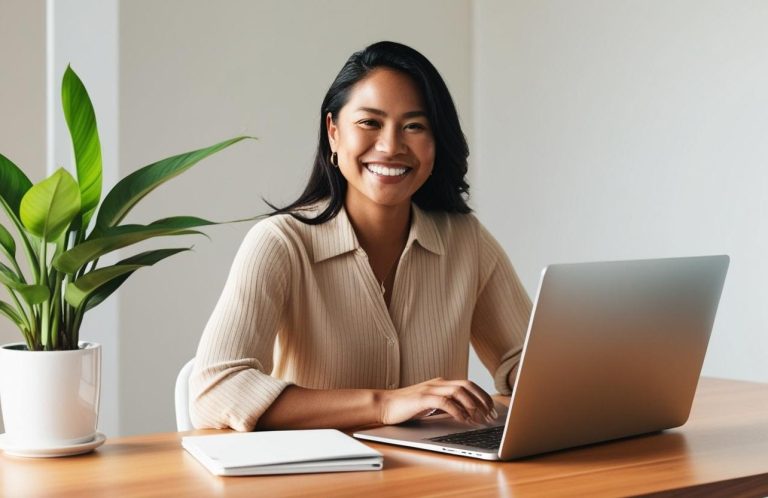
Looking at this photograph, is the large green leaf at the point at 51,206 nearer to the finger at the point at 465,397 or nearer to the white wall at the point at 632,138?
the finger at the point at 465,397

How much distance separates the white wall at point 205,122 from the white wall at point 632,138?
0.70 metres

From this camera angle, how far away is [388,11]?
3.92 m

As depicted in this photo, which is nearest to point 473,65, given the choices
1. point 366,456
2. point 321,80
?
point 321,80

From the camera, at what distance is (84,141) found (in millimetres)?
1349

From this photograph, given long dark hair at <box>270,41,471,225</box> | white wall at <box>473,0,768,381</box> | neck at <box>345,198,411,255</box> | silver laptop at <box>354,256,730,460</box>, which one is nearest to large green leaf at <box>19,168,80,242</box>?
silver laptop at <box>354,256,730,460</box>

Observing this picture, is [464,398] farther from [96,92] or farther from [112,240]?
[96,92]

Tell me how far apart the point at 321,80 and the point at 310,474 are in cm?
270

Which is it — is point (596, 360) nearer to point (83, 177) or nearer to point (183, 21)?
point (83, 177)

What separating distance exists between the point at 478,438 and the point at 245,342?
44 centimetres

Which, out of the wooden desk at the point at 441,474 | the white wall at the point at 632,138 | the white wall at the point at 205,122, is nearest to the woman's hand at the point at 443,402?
the wooden desk at the point at 441,474

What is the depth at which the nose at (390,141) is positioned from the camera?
6.17 feet

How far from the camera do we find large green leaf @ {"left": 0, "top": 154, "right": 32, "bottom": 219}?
1325mm

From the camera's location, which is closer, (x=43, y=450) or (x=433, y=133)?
(x=43, y=450)

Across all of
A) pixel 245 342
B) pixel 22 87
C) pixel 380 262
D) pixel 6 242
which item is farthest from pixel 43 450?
pixel 22 87
